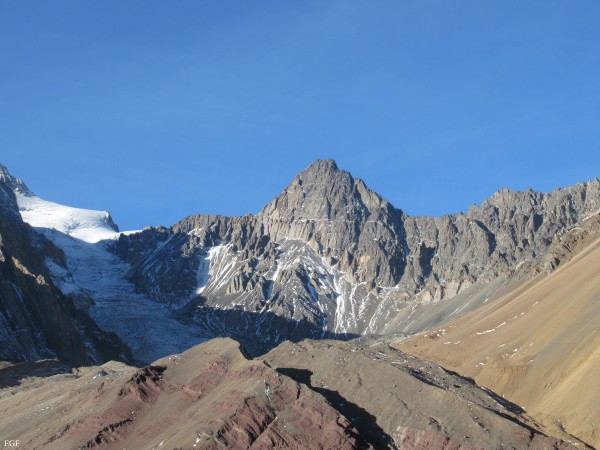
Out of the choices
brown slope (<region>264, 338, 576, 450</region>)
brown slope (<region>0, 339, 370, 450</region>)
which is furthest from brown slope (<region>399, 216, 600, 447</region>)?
brown slope (<region>0, 339, 370, 450</region>)

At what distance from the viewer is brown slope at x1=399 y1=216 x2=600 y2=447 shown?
92.4m

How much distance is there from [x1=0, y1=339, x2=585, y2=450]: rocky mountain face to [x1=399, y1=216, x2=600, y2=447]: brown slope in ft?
14.0

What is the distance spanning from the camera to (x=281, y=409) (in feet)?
286

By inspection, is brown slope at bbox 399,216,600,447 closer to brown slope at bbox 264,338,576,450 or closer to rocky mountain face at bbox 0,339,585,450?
rocky mountain face at bbox 0,339,585,450

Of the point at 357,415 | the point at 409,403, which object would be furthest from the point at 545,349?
the point at 357,415

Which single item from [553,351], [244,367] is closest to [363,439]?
[244,367]

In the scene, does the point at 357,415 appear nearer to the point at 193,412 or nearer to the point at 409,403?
the point at 409,403

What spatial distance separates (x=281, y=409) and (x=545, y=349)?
40644 mm

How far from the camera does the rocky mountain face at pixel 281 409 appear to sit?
8250cm

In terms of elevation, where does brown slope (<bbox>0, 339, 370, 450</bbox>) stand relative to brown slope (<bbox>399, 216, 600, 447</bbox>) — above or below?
below

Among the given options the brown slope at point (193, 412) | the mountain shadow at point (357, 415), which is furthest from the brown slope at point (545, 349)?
the brown slope at point (193, 412)

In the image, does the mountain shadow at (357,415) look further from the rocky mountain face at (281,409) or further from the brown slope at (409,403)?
the rocky mountain face at (281,409)

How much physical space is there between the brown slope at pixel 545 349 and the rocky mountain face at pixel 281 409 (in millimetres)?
4265

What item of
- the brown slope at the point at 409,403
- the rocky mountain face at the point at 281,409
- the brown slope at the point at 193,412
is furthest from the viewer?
the brown slope at the point at 193,412
